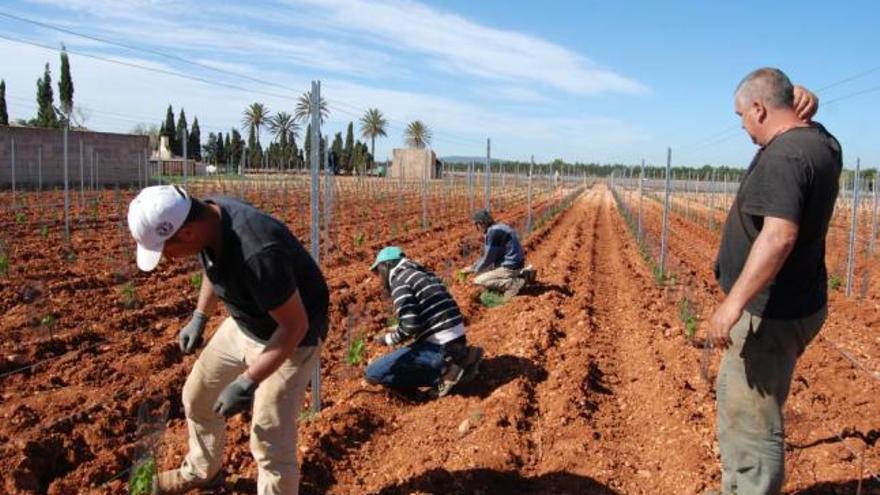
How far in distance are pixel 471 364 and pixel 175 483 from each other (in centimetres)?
222

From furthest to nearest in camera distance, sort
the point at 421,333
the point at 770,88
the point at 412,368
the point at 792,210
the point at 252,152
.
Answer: the point at 252,152 < the point at 421,333 < the point at 412,368 < the point at 770,88 < the point at 792,210

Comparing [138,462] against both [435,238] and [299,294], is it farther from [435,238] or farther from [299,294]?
[435,238]

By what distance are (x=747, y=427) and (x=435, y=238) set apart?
11850mm

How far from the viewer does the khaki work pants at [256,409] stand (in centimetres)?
284

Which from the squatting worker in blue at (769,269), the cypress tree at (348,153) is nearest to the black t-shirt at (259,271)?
the squatting worker in blue at (769,269)

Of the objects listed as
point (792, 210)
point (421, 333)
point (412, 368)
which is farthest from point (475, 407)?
point (792, 210)

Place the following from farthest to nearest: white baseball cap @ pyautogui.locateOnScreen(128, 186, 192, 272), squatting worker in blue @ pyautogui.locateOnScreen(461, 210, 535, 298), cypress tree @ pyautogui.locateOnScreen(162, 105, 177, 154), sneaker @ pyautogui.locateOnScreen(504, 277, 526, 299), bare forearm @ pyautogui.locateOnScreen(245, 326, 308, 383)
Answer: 1. cypress tree @ pyautogui.locateOnScreen(162, 105, 177, 154)
2. sneaker @ pyautogui.locateOnScreen(504, 277, 526, 299)
3. squatting worker in blue @ pyautogui.locateOnScreen(461, 210, 535, 298)
4. bare forearm @ pyautogui.locateOnScreen(245, 326, 308, 383)
5. white baseball cap @ pyautogui.locateOnScreen(128, 186, 192, 272)

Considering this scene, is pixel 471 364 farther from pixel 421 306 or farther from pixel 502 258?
pixel 502 258

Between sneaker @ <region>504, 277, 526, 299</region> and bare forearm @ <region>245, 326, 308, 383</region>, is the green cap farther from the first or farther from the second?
sneaker @ <region>504, 277, 526, 299</region>

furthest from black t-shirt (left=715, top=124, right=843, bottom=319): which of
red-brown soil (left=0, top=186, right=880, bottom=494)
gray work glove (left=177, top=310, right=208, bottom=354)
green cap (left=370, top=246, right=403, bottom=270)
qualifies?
green cap (left=370, top=246, right=403, bottom=270)

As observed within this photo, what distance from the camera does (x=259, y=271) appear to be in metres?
2.49

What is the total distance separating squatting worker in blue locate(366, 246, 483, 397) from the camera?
475 centimetres

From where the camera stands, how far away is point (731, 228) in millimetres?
2768

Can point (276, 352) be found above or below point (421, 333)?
above
